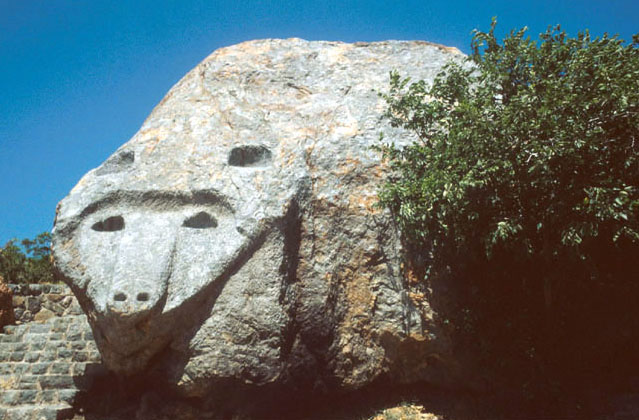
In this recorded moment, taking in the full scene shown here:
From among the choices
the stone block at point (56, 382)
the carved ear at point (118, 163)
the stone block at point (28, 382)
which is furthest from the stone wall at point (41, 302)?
the carved ear at point (118, 163)

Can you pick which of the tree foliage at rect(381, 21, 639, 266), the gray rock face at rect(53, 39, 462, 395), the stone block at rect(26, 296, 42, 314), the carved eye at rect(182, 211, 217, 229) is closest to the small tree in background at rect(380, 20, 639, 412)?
the tree foliage at rect(381, 21, 639, 266)

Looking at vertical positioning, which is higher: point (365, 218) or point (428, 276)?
point (365, 218)

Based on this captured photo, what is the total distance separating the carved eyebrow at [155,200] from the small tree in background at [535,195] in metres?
2.68

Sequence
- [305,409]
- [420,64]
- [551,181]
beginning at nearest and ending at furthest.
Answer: [551,181] → [305,409] → [420,64]

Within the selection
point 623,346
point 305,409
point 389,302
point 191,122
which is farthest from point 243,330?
point 623,346

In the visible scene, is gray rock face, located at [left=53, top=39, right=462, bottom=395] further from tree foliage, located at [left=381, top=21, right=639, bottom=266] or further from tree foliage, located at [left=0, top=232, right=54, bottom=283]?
tree foliage, located at [left=0, top=232, right=54, bottom=283]

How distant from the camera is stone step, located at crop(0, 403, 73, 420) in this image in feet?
26.9

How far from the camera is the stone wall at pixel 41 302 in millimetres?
12492

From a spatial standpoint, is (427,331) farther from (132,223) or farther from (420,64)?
(420,64)

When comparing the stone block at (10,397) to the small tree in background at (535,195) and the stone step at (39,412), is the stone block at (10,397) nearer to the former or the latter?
the stone step at (39,412)

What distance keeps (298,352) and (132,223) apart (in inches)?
120

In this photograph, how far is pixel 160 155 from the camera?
8.95 m

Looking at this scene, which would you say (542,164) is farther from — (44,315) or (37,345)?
(44,315)

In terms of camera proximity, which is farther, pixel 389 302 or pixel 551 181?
pixel 389 302
